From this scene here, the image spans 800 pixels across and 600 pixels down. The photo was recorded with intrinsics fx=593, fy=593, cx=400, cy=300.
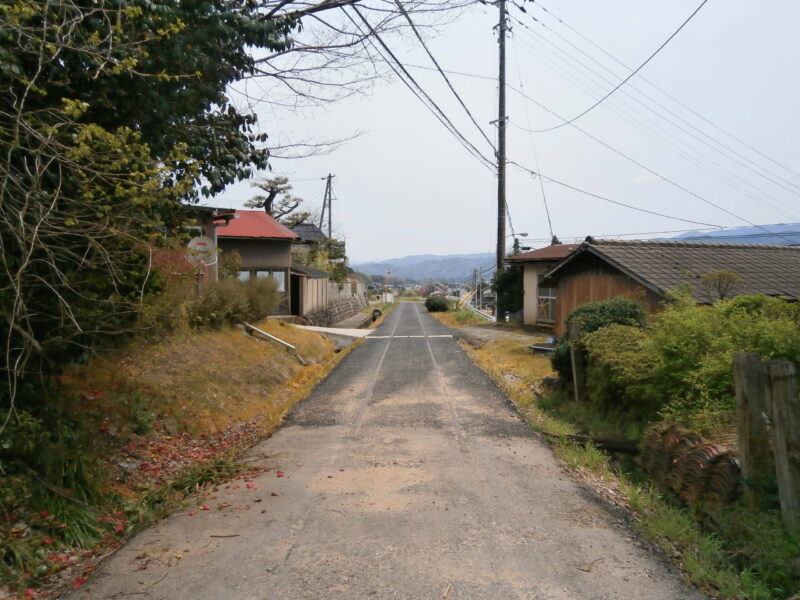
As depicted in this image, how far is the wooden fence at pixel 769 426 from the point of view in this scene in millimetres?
4086

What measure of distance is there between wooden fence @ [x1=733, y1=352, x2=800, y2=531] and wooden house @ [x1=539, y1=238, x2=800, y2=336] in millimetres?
8832

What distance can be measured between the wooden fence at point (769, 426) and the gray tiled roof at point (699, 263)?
9.41 meters

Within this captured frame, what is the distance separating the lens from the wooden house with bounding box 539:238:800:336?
46.3 feet

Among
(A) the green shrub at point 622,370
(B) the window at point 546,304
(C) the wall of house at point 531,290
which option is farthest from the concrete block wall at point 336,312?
(A) the green shrub at point 622,370

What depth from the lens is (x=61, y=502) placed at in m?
5.08

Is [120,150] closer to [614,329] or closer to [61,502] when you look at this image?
[61,502]

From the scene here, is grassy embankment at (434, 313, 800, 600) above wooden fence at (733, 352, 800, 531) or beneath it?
beneath

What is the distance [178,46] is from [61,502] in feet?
15.1

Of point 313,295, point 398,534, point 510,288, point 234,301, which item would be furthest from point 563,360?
point 313,295

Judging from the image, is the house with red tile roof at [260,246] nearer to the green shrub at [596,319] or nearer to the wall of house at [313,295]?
the wall of house at [313,295]

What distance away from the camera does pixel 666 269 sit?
1509cm

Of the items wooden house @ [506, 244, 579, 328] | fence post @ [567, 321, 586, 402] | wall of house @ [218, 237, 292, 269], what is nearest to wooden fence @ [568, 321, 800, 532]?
fence post @ [567, 321, 586, 402]

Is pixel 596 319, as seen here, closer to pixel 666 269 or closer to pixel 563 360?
pixel 563 360

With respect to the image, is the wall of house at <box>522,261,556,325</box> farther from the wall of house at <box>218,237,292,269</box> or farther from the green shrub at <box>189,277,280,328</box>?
the green shrub at <box>189,277,280,328</box>
